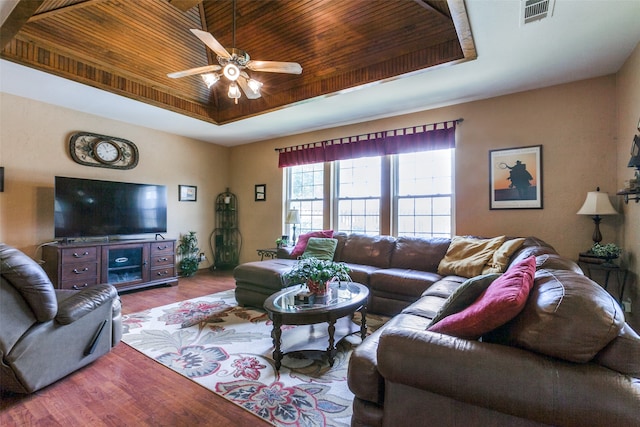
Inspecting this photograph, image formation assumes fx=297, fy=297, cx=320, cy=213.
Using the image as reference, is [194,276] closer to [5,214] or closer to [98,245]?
[98,245]

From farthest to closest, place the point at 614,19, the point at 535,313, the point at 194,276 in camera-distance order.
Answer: the point at 194,276 < the point at 614,19 < the point at 535,313

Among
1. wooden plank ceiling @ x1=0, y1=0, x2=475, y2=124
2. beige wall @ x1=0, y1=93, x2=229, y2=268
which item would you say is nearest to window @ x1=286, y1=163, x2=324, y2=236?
wooden plank ceiling @ x1=0, y1=0, x2=475, y2=124

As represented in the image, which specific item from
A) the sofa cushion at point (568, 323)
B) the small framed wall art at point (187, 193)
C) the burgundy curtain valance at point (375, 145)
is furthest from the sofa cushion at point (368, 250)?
the small framed wall art at point (187, 193)

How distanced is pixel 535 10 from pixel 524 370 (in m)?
2.44

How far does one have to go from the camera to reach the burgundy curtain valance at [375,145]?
13.3ft

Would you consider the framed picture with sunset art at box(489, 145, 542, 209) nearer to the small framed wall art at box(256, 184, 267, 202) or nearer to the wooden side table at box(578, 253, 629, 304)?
the wooden side table at box(578, 253, 629, 304)

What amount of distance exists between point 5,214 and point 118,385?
10.6ft

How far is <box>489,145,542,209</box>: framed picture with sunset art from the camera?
3.52 metres

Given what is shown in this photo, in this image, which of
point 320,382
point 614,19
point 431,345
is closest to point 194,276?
point 320,382

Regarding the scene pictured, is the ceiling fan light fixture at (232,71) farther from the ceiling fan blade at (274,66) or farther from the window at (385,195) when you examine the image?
the window at (385,195)

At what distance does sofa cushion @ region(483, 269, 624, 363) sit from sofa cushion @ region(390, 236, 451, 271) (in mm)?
2352

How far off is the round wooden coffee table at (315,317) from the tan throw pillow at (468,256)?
1.15 meters

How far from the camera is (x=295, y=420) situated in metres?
1.68

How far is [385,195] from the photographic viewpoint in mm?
4586
